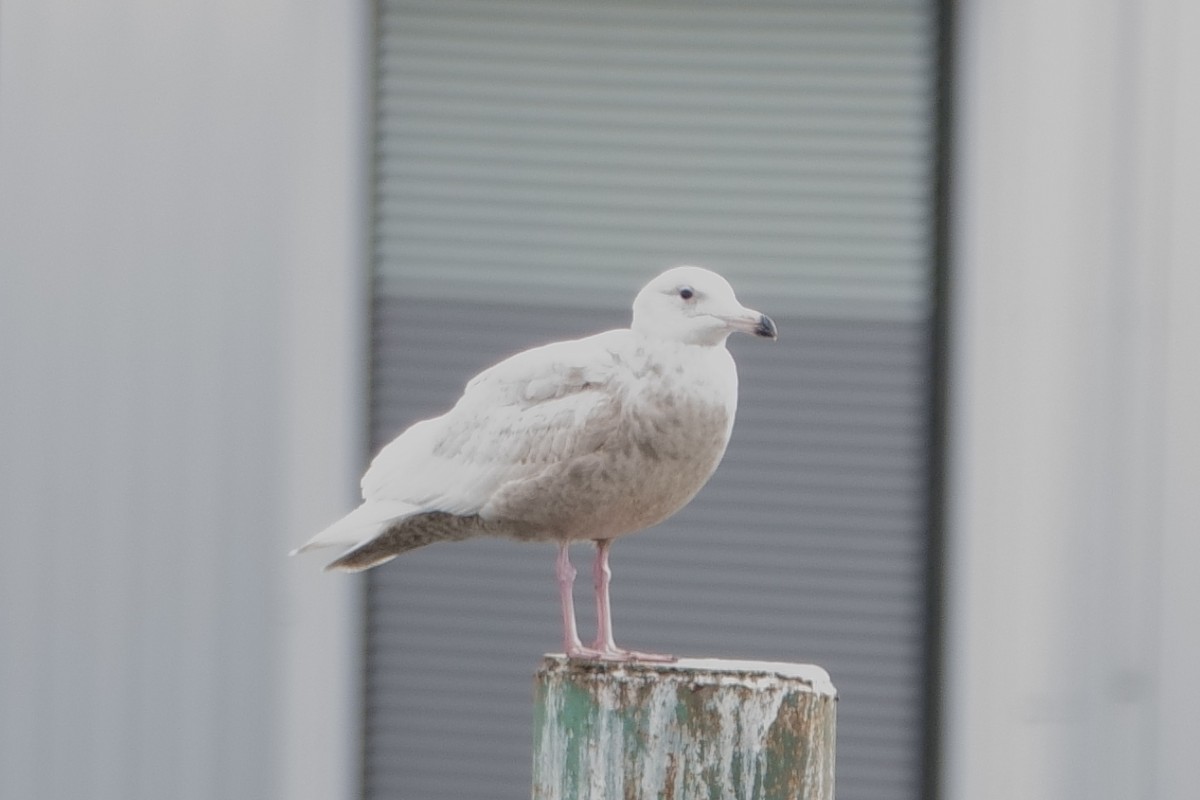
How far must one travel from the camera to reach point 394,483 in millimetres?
2645

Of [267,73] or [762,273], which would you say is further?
[762,273]

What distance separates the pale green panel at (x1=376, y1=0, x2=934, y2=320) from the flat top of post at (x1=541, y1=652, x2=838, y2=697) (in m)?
2.47

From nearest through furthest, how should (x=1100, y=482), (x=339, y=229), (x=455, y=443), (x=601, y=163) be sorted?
(x=455, y=443) → (x=1100, y=482) → (x=339, y=229) → (x=601, y=163)

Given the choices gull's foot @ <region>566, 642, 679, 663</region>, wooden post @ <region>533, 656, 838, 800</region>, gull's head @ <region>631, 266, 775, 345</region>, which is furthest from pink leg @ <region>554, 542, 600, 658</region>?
gull's head @ <region>631, 266, 775, 345</region>

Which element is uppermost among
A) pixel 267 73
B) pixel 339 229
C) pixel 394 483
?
pixel 267 73

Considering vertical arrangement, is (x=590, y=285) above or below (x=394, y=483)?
above

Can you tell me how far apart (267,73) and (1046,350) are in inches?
80.2

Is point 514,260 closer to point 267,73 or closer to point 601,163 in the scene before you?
point 601,163

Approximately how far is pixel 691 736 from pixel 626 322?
257 centimetres

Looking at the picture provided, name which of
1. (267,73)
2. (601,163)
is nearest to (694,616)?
(601,163)

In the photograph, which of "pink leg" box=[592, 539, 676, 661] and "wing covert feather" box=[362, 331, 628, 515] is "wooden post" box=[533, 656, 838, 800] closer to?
"pink leg" box=[592, 539, 676, 661]

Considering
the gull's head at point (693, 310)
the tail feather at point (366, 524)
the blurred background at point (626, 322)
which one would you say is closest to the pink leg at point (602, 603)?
the tail feather at point (366, 524)

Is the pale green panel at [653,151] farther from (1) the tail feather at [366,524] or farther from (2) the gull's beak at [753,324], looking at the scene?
(2) the gull's beak at [753,324]

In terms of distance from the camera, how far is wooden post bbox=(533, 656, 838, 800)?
77.5 inches
